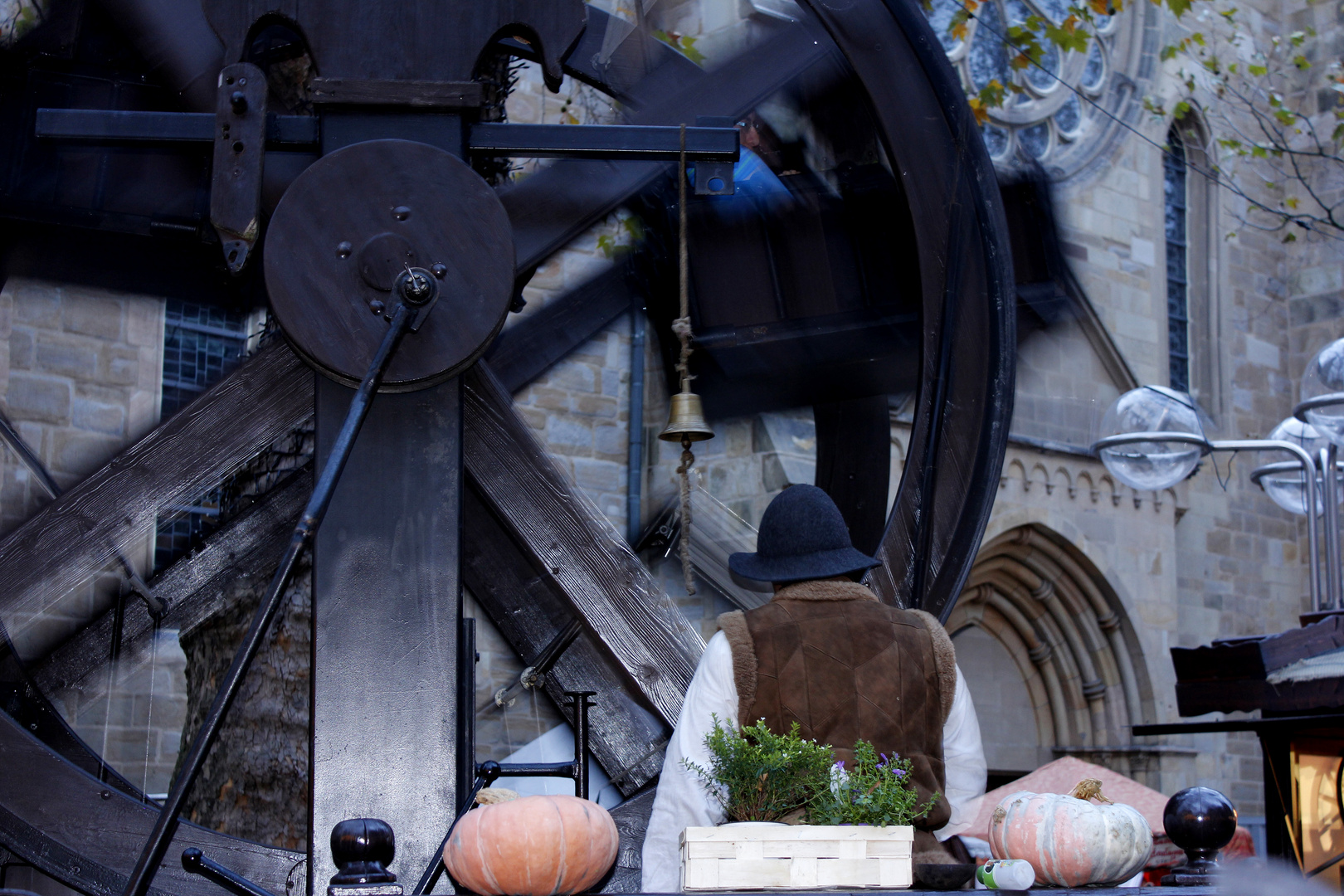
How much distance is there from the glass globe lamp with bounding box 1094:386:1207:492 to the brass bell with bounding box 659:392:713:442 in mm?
3280

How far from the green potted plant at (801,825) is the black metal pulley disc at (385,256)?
893 mm

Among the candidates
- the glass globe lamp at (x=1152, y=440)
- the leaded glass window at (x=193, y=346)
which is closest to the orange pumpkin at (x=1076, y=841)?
the glass globe lamp at (x=1152, y=440)

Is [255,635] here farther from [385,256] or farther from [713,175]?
[713,175]

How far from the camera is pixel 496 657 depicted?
7.61m

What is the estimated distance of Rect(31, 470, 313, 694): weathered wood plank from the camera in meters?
3.30

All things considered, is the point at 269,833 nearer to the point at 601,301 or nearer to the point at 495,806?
the point at 495,806

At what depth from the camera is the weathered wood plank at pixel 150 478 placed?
8.23 feet

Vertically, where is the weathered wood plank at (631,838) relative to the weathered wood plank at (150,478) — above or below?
below

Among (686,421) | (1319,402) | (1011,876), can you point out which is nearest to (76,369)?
(686,421)

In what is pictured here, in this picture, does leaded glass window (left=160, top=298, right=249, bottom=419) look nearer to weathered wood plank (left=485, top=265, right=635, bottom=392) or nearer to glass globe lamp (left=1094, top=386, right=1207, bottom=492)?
weathered wood plank (left=485, top=265, right=635, bottom=392)

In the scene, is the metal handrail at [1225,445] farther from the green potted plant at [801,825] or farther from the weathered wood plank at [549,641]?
the green potted plant at [801,825]

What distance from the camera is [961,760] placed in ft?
7.98

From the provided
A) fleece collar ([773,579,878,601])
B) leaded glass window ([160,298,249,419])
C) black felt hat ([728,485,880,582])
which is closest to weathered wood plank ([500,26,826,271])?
black felt hat ([728,485,880,582])

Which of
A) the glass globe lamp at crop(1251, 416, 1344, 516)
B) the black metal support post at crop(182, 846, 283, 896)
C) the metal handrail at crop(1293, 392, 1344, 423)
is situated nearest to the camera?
the black metal support post at crop(182, 846, 283, 896)
